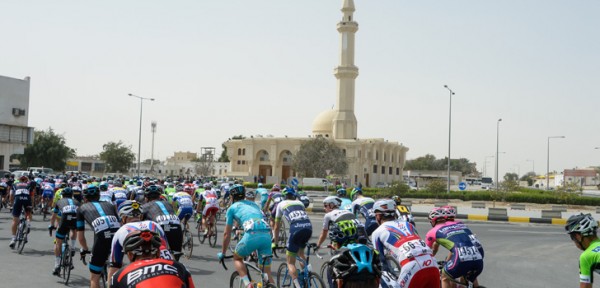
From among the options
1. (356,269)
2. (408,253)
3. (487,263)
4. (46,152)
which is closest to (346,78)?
(46,152)

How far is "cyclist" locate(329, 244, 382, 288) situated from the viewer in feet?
13.9

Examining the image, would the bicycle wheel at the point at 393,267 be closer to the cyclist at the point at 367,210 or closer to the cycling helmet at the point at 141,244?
the cyclist at the point at 367,210

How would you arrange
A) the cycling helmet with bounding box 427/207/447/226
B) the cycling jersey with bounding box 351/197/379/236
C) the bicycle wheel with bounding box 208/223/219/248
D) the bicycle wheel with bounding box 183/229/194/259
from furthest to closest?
the bicycle wheel with bounding box 208/223/219/248 < the bicycle wheel with bounding box 183/229/194/259 < the cycling jersey with bounding box 351/197/379/236 < the cycling helmet with bounding box 427/207/447/226

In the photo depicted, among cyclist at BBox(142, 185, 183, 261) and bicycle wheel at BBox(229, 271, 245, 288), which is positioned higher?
cyclist at BBox(142, 185, 183, 261)

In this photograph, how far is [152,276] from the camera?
12.7 ft

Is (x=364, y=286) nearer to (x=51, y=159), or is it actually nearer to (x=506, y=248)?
(x=506, y=248)

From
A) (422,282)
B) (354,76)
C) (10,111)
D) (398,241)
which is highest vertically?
(354,76)

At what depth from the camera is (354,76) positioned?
290ft

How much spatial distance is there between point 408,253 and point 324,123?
95002mm

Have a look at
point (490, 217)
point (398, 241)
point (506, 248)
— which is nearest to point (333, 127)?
point (490, 217)

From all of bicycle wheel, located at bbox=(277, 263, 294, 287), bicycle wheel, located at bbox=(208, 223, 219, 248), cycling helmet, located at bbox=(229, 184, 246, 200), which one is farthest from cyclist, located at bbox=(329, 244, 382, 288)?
bicycle wheel, located at bbox=(208, 223, 219, 248)

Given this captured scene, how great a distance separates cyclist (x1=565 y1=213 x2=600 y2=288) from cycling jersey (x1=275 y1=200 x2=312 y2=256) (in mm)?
4037

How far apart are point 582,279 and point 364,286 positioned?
214cm

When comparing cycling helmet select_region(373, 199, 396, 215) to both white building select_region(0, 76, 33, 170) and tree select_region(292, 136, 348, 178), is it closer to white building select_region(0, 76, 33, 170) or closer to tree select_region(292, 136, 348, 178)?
white building select_region(0, 76, 33, 170)
